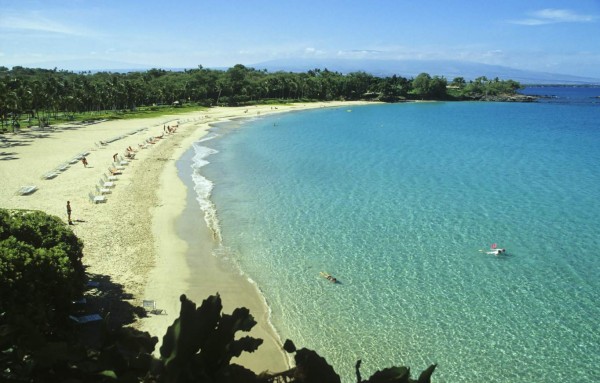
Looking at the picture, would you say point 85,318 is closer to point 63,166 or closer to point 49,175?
point 49,175

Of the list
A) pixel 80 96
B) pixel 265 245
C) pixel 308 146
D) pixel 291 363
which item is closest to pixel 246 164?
pixel 308 146

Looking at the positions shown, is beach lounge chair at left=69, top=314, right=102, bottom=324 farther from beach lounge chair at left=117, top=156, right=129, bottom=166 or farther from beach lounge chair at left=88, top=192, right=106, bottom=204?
beach lounge chair at left=117, top=156, right=129, bottom=166

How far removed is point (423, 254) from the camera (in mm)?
23391

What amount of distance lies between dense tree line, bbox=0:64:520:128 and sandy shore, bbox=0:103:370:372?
1998cm

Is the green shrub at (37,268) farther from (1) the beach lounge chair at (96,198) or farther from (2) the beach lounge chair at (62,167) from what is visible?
(2) the beach lounge chair at (62,167)

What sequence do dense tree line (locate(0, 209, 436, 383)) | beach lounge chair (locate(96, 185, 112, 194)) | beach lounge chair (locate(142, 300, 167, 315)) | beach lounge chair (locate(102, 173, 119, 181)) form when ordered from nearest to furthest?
dense tree line (locate(0, 209, 436, 383))
beach lounge chair (locate(142, 300, 167, 315))
beach lounge chair (locate(96, 185, 112, 194))
beach lounge chair (locate(102, 173, 119, 181))

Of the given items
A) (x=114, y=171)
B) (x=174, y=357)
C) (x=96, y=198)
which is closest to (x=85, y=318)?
(x=174, y=357)

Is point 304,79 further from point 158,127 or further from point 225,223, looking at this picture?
point 225,223

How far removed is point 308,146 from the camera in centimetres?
6034

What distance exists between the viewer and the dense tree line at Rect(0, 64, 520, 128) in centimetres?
7481

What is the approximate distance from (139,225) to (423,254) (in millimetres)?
16703

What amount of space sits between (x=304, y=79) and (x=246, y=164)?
102m

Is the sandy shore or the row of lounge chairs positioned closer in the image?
the sandy shore

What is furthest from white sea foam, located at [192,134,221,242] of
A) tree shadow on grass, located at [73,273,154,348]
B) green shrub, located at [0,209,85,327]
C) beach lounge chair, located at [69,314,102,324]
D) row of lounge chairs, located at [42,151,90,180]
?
row of lounge chairs, located at [42,151,90,180]
